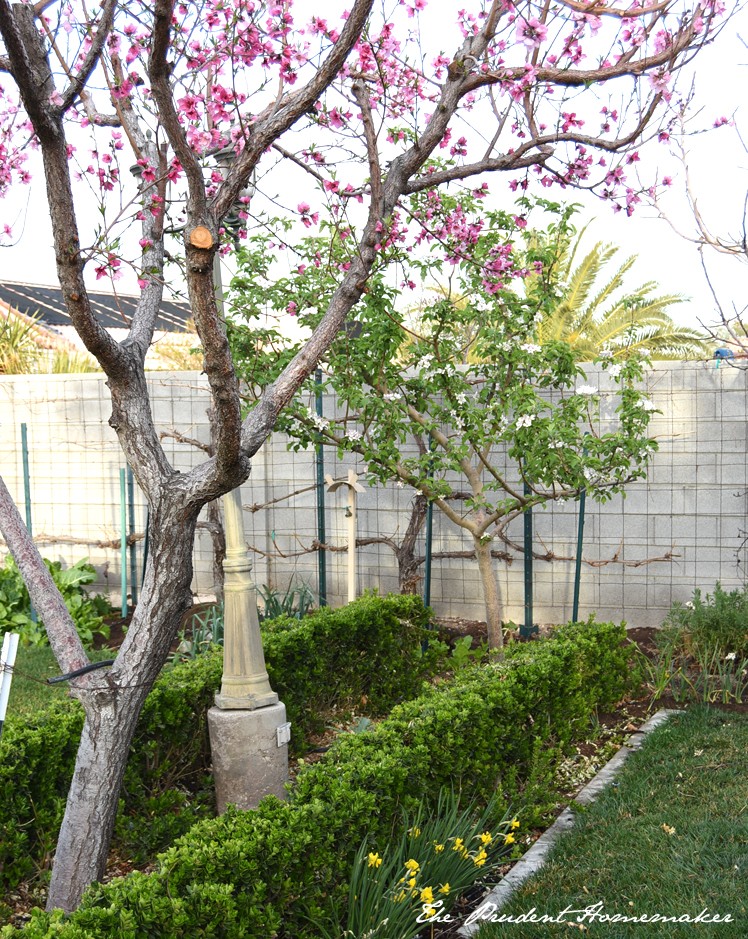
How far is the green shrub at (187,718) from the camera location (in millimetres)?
3393

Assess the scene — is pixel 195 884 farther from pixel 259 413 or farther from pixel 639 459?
pixel 639 459

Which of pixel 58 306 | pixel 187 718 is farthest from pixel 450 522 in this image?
pixel 58 306

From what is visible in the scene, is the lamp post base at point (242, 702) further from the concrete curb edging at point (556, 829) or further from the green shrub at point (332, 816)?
the concrete curb edging at point (556, 829)

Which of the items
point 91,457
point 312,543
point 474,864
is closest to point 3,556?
point 91,457

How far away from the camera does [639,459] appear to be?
5.50 m

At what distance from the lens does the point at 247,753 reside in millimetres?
3602

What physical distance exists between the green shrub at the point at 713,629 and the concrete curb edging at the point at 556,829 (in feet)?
2.49

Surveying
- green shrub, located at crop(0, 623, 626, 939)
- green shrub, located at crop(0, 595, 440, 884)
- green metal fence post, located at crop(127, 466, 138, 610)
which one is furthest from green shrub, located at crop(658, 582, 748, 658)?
green metal fence post, located at crop(127, 466, 138, 610)

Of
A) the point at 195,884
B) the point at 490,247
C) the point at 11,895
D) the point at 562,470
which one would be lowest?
the point at 11,895

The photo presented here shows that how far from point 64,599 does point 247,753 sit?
4270 millimetres

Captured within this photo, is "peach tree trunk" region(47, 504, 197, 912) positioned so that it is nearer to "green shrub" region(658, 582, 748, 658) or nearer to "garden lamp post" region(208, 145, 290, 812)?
"garden lamp post" region(208, 145, 290, 812)

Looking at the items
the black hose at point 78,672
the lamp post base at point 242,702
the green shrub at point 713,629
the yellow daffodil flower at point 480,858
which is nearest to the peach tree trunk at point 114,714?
the black hose at point 78,672

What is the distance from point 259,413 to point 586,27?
2.43 m

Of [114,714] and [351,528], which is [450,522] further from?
[114,714]
